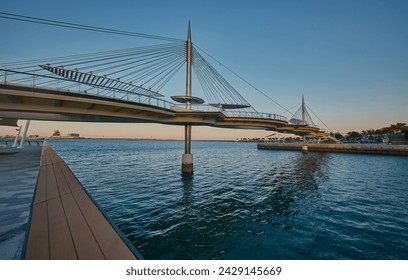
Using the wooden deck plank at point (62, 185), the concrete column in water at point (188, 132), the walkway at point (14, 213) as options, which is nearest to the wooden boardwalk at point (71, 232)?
the walkway at point (14, 213)

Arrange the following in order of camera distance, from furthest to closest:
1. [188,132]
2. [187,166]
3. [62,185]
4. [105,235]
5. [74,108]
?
[188,132]
[187,166]
[74,108]
[62,185]
[105,235]

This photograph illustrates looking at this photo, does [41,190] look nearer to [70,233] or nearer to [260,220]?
[70,233]

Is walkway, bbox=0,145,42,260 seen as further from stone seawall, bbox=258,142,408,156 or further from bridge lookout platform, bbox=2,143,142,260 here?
stone seawall, bbox=258,142,408,156

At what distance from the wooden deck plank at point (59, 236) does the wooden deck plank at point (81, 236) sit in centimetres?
10

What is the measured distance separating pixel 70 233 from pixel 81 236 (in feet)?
1.26

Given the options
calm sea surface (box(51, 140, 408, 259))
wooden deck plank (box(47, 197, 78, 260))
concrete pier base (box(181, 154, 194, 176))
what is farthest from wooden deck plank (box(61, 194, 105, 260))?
concrete pier base (box(181, 154, 194, 176))

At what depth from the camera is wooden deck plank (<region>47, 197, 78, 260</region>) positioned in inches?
149

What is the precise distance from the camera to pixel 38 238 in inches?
167

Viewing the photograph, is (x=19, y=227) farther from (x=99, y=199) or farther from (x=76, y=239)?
(x=99, y=199)

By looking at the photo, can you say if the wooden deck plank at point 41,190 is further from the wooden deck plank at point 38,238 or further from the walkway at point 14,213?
the wooden deck plank at point 38,238

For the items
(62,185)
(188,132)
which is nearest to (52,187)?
(62,185)

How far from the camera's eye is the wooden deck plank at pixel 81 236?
3846 mm
